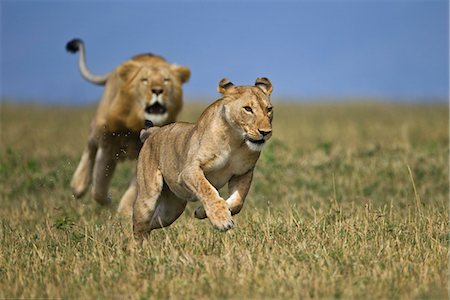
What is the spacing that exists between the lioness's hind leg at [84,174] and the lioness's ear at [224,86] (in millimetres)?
4762

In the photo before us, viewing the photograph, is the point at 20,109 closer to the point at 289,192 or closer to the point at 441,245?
the point at 289,192

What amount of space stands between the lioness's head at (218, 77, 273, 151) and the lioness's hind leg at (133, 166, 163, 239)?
3.66 ft

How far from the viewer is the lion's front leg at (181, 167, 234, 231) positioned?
21.8 feet

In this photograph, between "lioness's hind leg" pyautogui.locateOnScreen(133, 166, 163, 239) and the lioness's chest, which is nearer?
the lioness's chest

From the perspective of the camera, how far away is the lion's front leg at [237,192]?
7086 millimetres

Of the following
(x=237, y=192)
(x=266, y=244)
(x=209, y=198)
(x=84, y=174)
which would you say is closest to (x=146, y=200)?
(x=237, y=192)

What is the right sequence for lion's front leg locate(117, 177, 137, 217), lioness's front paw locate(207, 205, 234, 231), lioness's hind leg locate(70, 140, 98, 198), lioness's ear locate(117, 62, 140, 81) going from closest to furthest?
lioness's front paw locate(207, 205, 234, 231)
lion's front leg locate(117, 177, 137, 217)
lioness's ear locate(117, 62, 140, 81)
lioness's hind leg locate(70, 140, 98, 198)

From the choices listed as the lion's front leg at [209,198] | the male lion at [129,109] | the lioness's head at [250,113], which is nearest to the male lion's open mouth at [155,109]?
the male lion at [129,109]

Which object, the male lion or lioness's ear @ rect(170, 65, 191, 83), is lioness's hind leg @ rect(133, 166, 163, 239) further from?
lioness's ear @ rect(170, 65, 191, 83)

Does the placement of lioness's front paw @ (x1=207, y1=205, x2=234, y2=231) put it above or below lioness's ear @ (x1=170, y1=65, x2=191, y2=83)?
below

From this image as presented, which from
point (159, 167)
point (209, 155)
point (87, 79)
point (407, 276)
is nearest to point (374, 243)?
point (407, 276)

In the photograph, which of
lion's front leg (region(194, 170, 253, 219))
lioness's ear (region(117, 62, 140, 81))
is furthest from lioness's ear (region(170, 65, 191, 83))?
lion's front leg (region(194, 170, 253, 219))

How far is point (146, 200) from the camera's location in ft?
25.9

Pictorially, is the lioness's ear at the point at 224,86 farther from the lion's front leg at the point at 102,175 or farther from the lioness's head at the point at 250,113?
the lion's front leg at the point at 102,175
